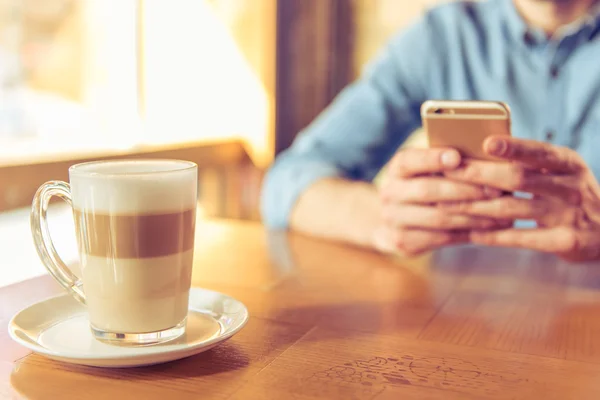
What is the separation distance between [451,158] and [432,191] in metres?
0.08

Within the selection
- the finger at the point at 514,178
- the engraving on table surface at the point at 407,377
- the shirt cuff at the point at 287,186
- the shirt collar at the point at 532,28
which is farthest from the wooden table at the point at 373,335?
the shirt collar at the point at 532,28

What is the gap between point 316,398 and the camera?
47cm

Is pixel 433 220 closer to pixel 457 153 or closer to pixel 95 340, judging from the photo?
pixel 457 153

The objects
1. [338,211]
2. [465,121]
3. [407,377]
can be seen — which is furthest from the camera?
[338,211]

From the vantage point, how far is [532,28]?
155cm

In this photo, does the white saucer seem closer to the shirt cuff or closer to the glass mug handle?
the glass mug handle

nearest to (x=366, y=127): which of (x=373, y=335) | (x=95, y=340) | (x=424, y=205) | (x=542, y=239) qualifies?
(x=424, y=205)

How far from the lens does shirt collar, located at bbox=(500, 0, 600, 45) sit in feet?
4.85

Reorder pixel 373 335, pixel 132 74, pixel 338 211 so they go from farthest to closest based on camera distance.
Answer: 1. pixel 132 74
2. pixel 338 211
3. pixel 373 335

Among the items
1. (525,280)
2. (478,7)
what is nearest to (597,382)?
(525,280)

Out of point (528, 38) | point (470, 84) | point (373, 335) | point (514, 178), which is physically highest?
point (528, 38)

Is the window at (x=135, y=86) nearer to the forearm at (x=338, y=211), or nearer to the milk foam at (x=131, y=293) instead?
the forearm at (x=338, y=211)

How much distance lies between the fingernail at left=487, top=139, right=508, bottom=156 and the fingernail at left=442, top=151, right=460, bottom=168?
2.1 inches

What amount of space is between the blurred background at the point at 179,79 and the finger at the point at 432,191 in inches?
41.0
